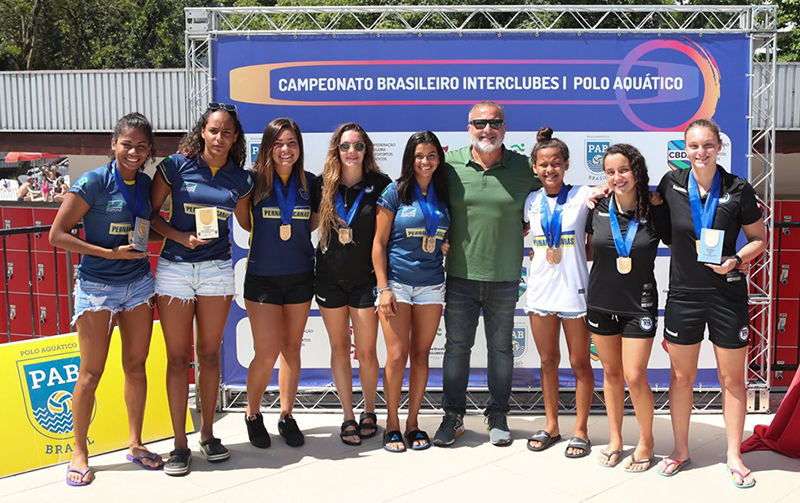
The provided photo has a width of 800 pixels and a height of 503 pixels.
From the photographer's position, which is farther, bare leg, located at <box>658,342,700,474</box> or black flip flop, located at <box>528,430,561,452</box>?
black flip flop, located at <box>528,430,561,452</box>

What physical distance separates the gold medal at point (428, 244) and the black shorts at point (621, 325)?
0.90m

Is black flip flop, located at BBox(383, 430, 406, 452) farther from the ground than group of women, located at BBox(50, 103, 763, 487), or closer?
closer

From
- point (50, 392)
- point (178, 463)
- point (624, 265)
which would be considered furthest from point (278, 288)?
point (624, 265)

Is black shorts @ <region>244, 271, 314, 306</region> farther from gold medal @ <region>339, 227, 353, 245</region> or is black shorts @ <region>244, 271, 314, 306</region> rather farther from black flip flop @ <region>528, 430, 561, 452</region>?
black flip flop @ <region>528, 430, 561, 452</region>

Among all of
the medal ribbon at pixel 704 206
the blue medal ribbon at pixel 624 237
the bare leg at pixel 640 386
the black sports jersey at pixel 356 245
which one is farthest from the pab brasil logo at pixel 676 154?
the black sports jersey at pixel 356 245

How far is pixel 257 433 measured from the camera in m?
4.11

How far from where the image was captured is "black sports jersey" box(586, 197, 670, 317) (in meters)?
3.52

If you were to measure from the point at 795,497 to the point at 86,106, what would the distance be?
50.0 ft

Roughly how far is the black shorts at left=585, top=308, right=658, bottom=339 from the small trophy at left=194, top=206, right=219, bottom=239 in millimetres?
1990

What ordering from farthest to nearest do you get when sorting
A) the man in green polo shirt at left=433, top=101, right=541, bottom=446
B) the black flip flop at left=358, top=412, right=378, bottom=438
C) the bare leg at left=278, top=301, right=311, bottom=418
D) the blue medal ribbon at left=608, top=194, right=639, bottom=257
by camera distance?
1. the black flip flop at left=358, top=412, right=378, bottom=438
2. the bare leg at left=278, top=301, right=311, bottom=418
3. the man in green polo shirt at left=433, top=101, right=541, bottom=446
4. the blue medal ribbon at left=608, top=194, right=639, bottom=257

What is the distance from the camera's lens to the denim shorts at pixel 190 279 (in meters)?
3.61

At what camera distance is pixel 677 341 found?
3572 mm

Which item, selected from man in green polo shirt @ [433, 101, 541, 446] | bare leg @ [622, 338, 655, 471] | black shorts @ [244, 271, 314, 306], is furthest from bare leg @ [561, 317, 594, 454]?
black shorts @ [244, 271, 314, 306]

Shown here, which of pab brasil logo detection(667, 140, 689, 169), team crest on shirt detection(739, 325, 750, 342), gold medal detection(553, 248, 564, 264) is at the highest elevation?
pab brasil logo detection(667, 140, 689, 169)
